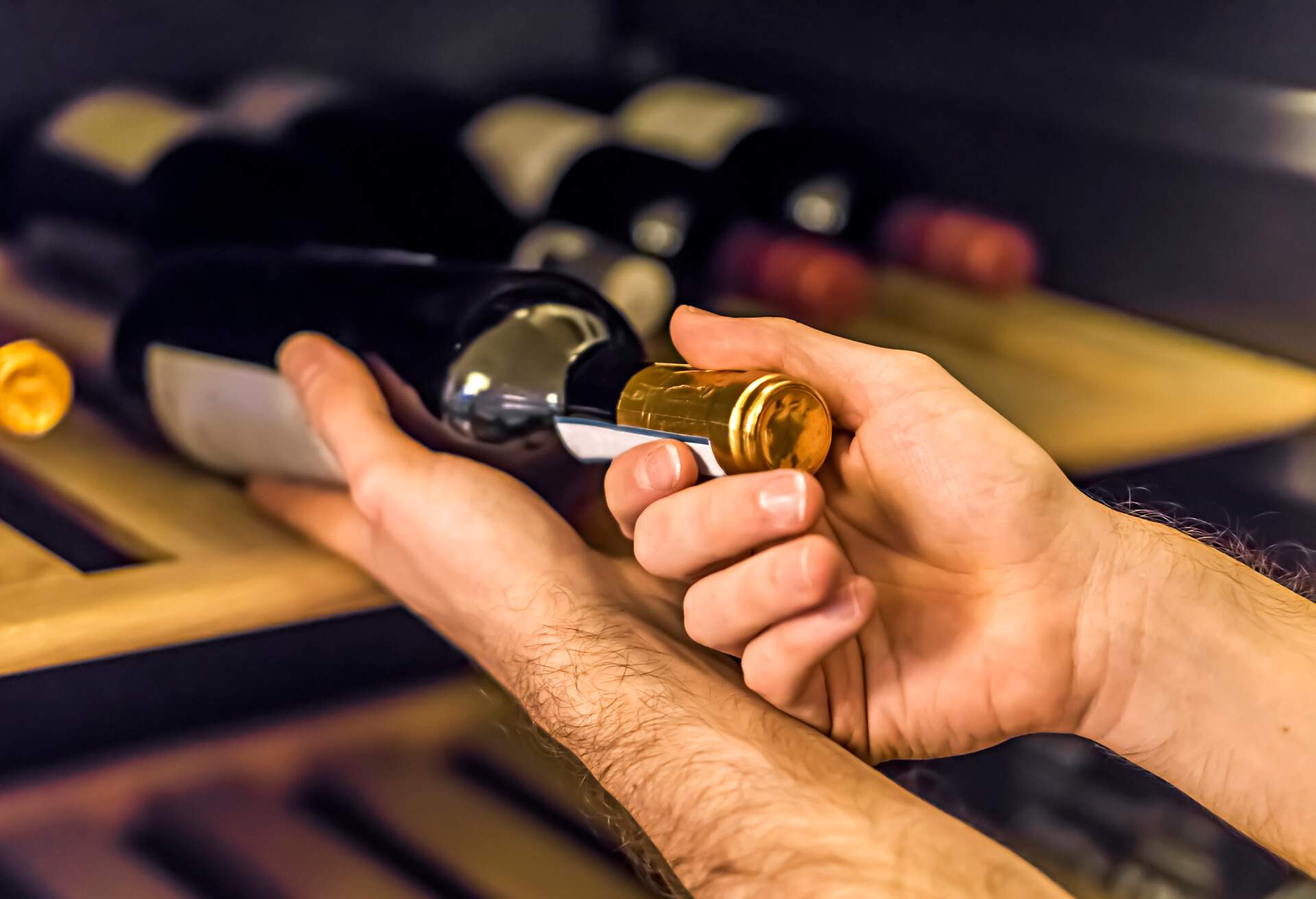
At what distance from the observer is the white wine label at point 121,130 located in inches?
27.7

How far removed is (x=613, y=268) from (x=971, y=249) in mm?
311

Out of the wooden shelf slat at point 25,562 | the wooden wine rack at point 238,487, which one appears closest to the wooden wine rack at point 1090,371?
the wooden wine rack at point 238,487

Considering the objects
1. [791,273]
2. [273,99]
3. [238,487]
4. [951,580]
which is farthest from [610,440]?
[273,99]

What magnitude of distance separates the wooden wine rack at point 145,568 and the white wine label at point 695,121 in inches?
16.0

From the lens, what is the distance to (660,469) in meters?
0.39

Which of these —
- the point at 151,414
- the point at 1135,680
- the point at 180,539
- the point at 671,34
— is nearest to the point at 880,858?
the point at 1135,680

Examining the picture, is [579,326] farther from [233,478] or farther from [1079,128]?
[1079,128]

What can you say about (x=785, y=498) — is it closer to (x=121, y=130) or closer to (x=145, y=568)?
(x=145, y=568)

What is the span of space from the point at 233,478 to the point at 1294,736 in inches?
20.0

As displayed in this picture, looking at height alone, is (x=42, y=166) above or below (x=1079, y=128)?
below

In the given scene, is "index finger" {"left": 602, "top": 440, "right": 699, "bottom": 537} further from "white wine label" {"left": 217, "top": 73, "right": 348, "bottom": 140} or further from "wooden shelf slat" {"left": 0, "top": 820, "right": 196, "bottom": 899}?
"white wine label" {"left": 217, "top": 73, "right": 348, "bottom": 140}

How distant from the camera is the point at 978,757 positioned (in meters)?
0.84

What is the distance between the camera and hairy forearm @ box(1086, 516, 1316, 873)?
18.3 inches

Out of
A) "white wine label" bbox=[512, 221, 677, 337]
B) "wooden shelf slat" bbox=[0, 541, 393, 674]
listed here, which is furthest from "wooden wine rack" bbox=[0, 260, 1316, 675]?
"white wine label" bbox=[512, 221, 677, 337]
